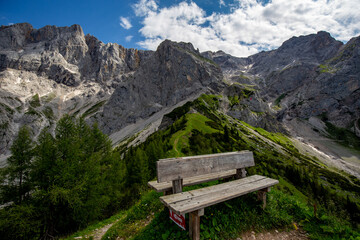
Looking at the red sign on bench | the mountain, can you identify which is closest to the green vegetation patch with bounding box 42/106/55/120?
the mountain

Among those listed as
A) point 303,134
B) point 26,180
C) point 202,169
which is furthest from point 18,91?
point 303,134

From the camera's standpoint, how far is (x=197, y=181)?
7.09 m

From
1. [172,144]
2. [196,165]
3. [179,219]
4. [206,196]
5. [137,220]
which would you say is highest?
[196,165]

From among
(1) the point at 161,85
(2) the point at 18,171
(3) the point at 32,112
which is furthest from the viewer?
(1) the point at 161,85

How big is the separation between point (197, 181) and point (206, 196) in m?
1.86

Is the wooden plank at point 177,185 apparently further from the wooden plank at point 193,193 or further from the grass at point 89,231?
the grass at point 89,231

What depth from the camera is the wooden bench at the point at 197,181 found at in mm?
4746

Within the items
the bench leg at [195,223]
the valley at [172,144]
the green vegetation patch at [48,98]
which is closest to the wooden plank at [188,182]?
Result: the valley at [172,144]

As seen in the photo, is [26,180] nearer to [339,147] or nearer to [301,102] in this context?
[339,147]

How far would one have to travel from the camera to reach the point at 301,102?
192 meters

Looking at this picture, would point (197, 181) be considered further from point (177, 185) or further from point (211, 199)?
point (211, 199)

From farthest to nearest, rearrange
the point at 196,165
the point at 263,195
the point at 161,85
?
the point at 161,85
the point at 263,195
the point at 196,165

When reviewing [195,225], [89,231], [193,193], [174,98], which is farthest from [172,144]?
[174,98]

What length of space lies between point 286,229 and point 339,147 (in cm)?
18110
